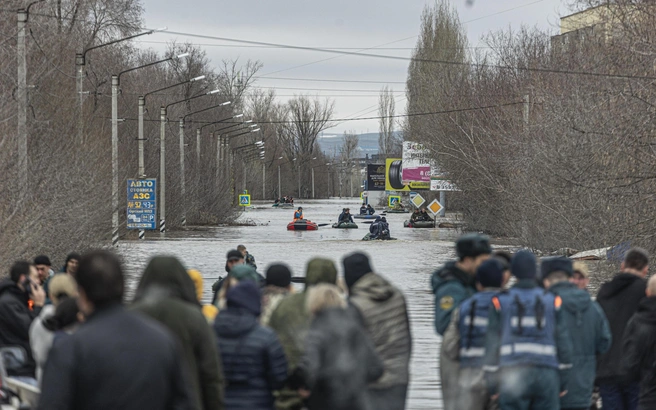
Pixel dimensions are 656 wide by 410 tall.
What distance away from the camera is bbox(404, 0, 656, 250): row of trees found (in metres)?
26.2

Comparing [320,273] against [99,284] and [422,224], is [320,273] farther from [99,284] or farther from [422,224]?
[422,224]

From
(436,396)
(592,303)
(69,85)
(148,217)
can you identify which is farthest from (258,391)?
(148,217)

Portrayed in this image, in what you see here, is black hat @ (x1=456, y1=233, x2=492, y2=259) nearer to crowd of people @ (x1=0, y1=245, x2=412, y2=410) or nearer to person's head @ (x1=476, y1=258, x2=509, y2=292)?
person's head @ (x1=476, y1=258, x2=509, y2=292)

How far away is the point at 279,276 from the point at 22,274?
314cm

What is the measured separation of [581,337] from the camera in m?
8.88

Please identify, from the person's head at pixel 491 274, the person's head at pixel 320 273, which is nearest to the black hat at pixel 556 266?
the person's head at pixel 491 274

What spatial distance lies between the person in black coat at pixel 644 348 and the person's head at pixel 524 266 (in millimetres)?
1470

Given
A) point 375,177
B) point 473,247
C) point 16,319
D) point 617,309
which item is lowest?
point 16,319

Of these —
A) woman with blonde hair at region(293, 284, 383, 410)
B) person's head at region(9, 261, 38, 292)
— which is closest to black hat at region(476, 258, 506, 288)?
woman with blonde hair at region(293, 284, 383, 410)

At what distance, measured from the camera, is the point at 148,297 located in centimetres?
654

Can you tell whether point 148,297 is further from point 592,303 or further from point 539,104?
point 539,104

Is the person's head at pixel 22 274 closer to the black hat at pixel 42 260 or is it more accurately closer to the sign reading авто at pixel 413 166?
the black hat at pixel 42 260

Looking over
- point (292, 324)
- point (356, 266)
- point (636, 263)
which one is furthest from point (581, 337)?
point (292, 324)

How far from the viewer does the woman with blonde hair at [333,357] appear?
7297mm
